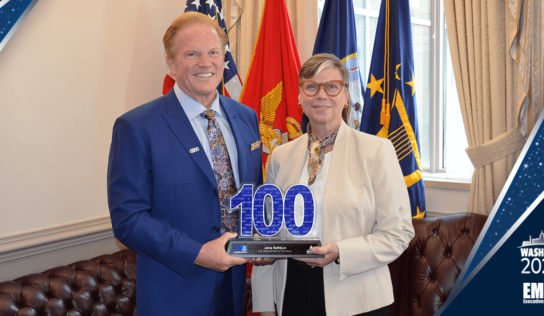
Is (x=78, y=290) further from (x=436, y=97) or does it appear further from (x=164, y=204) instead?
(x=436, y=97)

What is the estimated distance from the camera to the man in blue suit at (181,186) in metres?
1.58

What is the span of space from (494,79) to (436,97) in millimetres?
736

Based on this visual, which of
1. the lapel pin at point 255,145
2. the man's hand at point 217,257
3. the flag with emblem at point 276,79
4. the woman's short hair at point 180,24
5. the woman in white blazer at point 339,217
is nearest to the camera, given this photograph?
the man's hand at point 217,257

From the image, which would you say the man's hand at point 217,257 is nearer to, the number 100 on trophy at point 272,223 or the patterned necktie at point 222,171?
the number 100 on trophy at point 272,223

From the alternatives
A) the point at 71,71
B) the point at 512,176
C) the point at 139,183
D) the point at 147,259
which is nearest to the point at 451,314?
the point at 512,176

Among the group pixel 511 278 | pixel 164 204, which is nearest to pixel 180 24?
pixel 164 204

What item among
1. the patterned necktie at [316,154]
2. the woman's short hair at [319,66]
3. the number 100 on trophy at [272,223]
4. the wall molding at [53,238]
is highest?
the woman's short hair at [319,66]

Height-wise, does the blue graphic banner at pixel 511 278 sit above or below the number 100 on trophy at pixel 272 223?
below

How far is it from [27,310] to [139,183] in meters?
1.22

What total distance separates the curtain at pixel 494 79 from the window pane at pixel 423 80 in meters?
0.64

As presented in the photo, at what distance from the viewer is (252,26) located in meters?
3.67

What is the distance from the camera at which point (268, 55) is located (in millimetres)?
3312

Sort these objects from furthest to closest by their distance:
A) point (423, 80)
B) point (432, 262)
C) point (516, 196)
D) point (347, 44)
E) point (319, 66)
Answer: point (423, 80) → point (347, 44) → point (432, 262) → point (516, 196) → point (319, 66)

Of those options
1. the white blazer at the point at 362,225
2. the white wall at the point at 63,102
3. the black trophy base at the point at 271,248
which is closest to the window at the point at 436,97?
the white blazer at the point at 362,225
